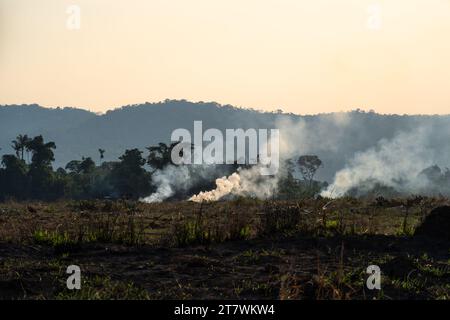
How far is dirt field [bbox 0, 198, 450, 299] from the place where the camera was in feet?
29.7

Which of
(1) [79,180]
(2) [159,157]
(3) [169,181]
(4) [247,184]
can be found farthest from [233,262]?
(1) [79,180]

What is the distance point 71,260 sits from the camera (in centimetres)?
1142

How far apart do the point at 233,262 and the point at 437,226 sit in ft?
16.1

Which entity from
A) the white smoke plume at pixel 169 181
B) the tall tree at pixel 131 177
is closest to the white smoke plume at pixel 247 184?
the white smoke plume at pixel 169 181

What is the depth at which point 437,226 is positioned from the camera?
46.4 feet

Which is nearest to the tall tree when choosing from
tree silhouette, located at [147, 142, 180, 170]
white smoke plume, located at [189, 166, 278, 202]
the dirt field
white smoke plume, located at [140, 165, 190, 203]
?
white smoke plume, located at [140, 165, 190, 203]

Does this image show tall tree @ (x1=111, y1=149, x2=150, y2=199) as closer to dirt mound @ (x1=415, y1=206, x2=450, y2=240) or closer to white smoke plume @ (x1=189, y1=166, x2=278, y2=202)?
white smoke plume @ (x1=189, y1=166, x2=278, y2=202)

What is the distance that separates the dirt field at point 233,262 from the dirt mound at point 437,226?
1.02 feet

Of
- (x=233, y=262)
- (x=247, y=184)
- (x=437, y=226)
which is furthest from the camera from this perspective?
(x=247, y=184)

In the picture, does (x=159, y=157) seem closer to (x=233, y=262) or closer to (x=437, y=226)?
(x=437, y=226)

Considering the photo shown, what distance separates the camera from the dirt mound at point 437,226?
1395 centimetres
